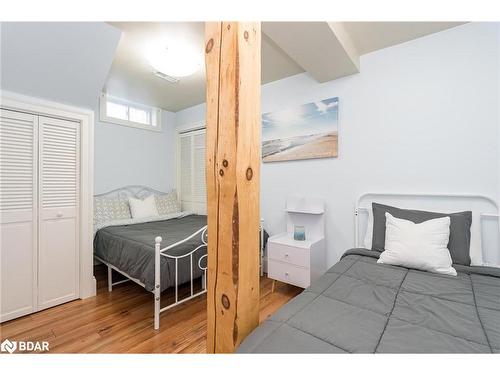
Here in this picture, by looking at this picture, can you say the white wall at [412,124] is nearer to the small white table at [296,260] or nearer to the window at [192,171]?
the small white table at [296,260]

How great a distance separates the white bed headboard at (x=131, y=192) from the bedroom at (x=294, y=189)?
0.71 m

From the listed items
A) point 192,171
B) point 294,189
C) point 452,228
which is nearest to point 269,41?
point 294,189

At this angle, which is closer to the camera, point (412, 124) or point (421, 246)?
point (421, 246)

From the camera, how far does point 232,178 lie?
0.83 meters

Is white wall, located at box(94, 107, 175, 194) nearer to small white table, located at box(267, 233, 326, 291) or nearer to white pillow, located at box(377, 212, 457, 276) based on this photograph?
small white table, located at box(267, 233, 326, 291)

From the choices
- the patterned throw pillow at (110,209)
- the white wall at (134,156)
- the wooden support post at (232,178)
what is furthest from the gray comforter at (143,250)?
the wooden support post at (232,178)

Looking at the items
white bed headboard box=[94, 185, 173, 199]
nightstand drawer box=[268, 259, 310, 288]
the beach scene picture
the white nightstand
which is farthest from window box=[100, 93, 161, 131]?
nightstand drawer box=[268, 259, 310, 288]

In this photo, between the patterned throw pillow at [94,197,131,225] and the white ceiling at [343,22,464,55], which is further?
the patterned throw pillow at [94,197,131,225]

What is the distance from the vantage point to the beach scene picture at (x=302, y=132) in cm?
246

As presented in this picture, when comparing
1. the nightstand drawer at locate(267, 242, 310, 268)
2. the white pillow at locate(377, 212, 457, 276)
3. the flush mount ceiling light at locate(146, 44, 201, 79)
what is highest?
the flush mount ceiling light at locate(146, 44, 201, 79)

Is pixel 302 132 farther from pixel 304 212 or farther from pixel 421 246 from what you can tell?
pixel 421 246

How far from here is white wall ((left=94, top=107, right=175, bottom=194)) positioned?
10.8ft

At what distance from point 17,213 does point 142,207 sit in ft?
4.89
